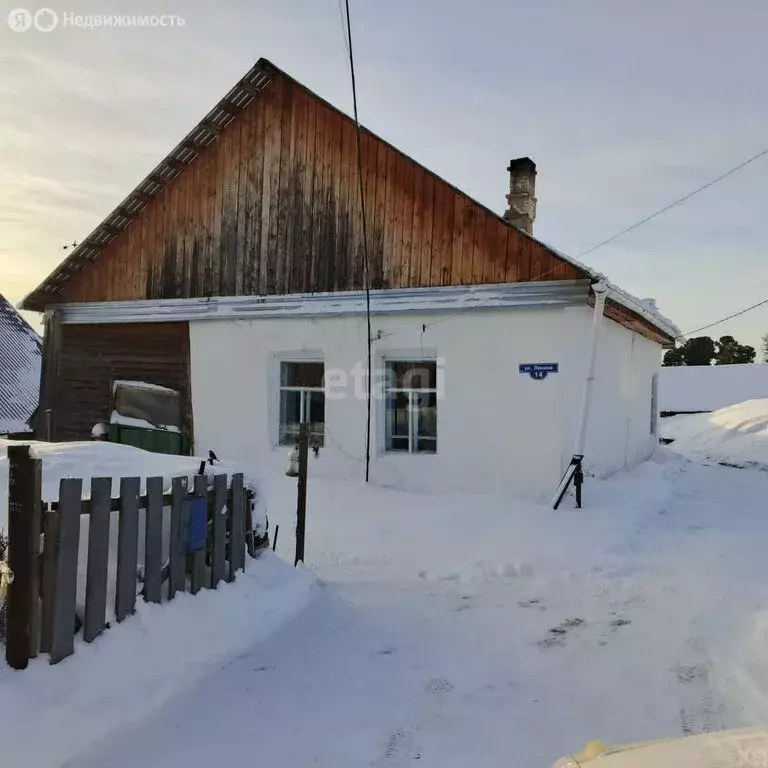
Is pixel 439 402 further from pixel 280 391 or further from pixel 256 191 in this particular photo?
pixel 256 191

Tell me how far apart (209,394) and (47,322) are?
13.0 feet

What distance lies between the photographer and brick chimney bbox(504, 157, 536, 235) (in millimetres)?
12141

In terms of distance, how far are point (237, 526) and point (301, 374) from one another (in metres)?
6.33

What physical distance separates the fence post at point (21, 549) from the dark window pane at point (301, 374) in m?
7.88

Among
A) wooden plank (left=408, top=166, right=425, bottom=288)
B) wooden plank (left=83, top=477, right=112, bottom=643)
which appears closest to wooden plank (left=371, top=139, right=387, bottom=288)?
wooden plank (left=408, top=166, right=425, bottom=288)

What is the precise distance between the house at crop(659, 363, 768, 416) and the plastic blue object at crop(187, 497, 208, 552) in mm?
38721

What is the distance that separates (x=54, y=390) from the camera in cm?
1338

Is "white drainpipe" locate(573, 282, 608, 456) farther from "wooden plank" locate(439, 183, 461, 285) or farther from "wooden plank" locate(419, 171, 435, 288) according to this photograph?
"wooden plank" locate(419, 171, 435, 288)

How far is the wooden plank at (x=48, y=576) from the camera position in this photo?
11.3 ft

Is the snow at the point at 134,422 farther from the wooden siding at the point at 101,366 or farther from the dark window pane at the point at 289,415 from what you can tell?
the dark window pane at the point at 289,415

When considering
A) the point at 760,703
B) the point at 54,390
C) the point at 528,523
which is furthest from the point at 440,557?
the point at 54,390

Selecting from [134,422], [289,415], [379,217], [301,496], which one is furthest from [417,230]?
[134,422]

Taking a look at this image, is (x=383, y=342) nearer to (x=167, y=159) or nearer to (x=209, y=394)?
(x=209, y=394)

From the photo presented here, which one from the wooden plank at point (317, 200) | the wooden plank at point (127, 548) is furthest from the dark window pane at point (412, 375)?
the wooden plank at point (127, 548)
